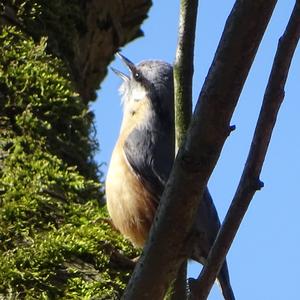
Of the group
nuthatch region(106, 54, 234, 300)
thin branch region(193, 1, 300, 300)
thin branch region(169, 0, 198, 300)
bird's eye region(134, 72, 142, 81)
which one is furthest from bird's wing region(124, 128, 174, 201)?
thin branch region(193, 1, 300, 300)

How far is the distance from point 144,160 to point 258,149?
2628 millimetres

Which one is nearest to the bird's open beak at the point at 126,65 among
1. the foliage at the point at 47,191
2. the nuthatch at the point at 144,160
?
the nuthatch at the point at 144,160

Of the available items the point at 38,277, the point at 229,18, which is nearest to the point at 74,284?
the point at 38,277

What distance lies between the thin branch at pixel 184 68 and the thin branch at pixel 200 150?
0.24 meters

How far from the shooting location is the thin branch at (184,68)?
7.59 ft

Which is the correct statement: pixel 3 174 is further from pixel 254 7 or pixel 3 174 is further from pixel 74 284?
pixel 254 7

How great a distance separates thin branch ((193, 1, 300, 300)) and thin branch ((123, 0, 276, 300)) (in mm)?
74

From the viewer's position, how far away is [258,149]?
215cm

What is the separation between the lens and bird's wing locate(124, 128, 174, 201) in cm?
464

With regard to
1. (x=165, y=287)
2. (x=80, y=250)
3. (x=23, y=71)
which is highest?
(x=23, y=71)

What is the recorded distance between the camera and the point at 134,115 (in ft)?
17.2

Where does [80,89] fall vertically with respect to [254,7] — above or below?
above

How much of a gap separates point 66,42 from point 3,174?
1.37 m

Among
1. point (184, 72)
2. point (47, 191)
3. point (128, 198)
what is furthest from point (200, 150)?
point (128, 198)
